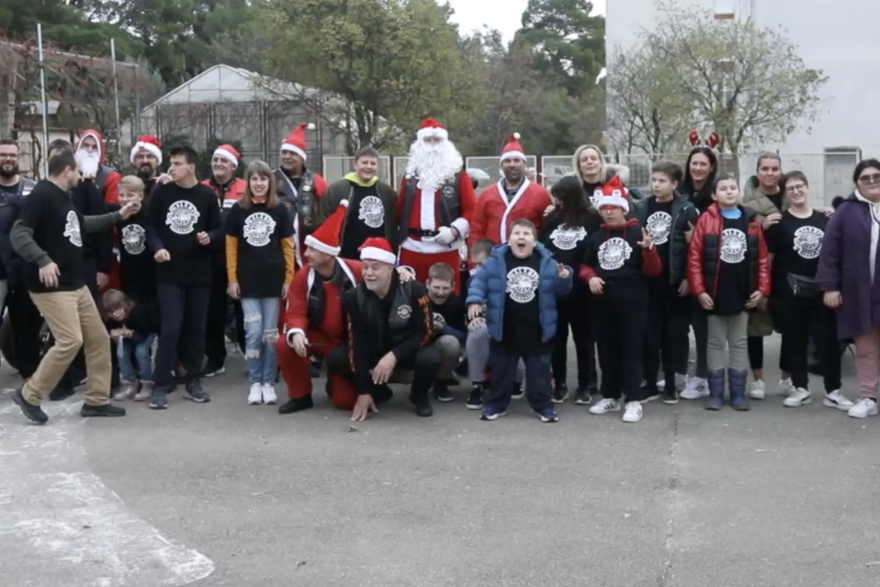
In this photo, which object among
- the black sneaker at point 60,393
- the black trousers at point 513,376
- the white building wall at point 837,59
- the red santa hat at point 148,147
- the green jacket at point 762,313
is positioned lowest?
the black sneaker at point 60,393

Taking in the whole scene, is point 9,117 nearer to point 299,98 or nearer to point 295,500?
point 299,98

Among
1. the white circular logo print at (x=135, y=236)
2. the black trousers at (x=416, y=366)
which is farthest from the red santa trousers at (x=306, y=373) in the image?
→ the white circular logo print at (x=135, y=236)

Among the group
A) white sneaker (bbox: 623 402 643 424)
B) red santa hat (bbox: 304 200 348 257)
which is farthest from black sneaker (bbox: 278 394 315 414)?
white sneaker (bbox: 623 402 643 424)

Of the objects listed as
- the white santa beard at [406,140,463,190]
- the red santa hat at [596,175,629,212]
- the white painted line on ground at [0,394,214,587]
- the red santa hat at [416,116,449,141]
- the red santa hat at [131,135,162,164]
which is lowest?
the white painted line on ground at [0,394,214,587]

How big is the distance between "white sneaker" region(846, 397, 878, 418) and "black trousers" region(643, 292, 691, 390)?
131 cm

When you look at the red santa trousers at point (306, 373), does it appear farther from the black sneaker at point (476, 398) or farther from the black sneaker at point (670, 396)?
the black sneaker at point (670, 396)

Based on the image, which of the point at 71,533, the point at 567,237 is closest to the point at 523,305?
the point at 567,237

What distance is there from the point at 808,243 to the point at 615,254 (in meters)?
1.53

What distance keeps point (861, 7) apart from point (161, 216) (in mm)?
26508

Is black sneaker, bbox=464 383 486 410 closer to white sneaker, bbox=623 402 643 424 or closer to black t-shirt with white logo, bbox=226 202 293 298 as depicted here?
white sneaker, bbox=623 402 643 424

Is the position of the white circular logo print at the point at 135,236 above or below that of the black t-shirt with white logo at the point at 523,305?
above

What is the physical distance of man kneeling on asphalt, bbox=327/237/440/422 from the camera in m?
7.98

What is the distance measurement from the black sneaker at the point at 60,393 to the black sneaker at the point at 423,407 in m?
2.89

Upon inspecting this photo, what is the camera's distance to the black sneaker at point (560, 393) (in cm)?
870
